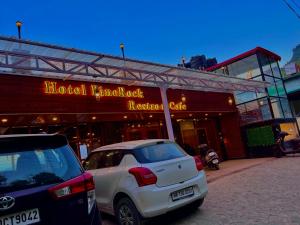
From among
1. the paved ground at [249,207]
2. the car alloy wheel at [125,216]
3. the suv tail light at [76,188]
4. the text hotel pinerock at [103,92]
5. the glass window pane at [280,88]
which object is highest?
the glass window pane at [280,88]

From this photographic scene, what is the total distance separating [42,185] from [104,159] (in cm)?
398

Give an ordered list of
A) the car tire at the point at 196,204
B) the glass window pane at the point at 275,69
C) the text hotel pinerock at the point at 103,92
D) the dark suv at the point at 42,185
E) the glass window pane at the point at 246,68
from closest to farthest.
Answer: the dark suv at the point at 42,185, the car tire at the point at 196,204, the text hotel pinerock at the point at 103,92, the glass window pane at the point at 246,68, the glass window pane at the point at 275,69

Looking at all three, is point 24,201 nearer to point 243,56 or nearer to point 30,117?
point 30,117

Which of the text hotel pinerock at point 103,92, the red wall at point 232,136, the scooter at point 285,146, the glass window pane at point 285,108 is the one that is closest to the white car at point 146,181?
the text hotel pinerock at point 103,92

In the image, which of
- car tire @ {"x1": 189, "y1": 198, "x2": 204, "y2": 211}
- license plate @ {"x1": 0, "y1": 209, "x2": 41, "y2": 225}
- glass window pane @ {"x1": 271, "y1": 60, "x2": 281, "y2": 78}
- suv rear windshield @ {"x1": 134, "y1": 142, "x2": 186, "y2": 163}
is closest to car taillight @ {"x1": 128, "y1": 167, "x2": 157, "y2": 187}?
suv rear windshield @ {"x1": 134, "y1": 142, "x2": 186, "y2": 163}

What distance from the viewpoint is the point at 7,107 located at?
Answer: 8.62 meters

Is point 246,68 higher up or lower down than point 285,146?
higher up

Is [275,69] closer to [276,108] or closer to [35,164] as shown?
[276,108]

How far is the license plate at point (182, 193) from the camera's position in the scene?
218 inches

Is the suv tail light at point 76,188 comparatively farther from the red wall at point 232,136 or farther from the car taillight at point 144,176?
the red wall at point 232,136

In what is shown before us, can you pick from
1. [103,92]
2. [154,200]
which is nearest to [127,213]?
[154,200]

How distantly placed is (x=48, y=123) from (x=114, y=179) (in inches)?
248

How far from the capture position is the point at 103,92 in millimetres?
11320

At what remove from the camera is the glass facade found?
1822 cm
